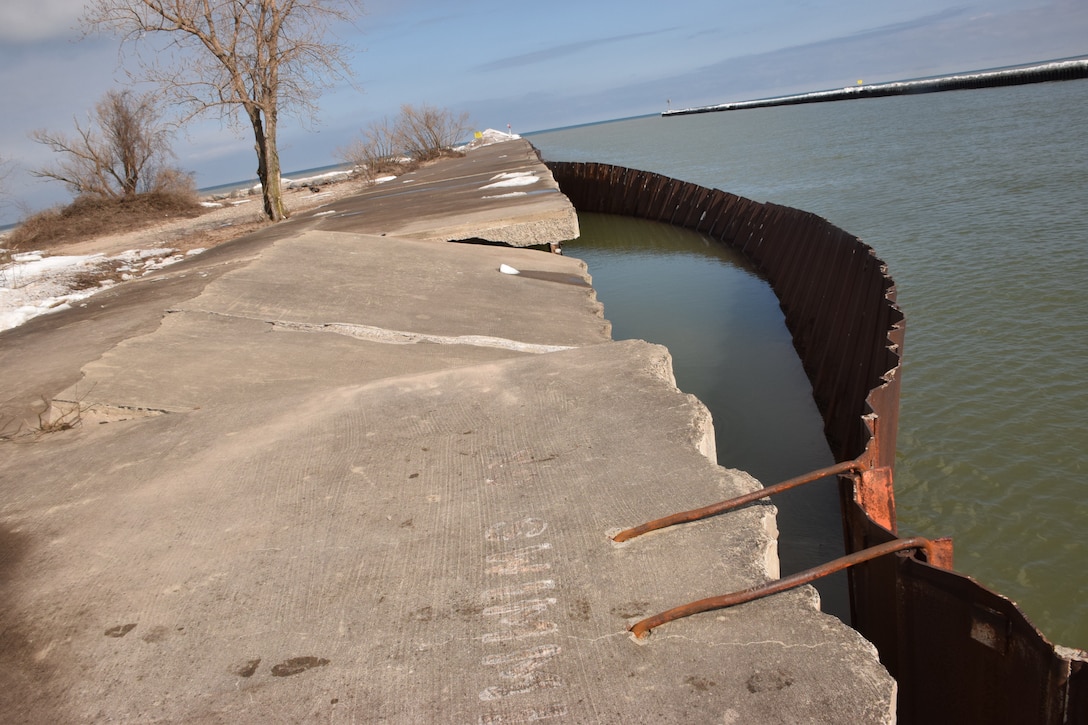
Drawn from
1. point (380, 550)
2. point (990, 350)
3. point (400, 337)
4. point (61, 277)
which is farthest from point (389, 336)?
point (61, 277)

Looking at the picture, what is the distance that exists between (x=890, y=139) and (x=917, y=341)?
3519 cm

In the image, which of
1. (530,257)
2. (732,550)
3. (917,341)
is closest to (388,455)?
(732,550)

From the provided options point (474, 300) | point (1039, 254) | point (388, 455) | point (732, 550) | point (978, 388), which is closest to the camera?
point (732, 550)

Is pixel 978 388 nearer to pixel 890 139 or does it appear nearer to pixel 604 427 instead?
pixel 604 427

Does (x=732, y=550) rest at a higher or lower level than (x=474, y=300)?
lower

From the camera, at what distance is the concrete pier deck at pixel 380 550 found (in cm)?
241

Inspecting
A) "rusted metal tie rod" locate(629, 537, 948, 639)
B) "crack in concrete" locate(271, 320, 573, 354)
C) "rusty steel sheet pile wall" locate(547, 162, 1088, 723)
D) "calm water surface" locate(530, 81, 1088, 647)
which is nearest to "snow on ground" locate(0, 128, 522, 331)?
"crack in concrete" locate(271, 320, 573, 354)

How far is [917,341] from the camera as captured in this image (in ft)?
33.7

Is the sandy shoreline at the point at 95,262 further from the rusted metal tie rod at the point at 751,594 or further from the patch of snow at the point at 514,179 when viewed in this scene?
the rusted metal tie rod at the point at 751,594

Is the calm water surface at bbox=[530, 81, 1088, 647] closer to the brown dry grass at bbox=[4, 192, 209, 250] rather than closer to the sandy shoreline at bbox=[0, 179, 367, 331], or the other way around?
the sandy shoreline at bbox=[0, 179, 367, 331]

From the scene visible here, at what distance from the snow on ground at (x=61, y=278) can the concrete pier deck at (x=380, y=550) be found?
11.4 feet

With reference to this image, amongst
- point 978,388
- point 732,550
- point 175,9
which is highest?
point 175,9

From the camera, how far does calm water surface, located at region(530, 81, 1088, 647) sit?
5855 millimetres

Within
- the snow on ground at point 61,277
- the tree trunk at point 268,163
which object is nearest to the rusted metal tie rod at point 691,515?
the snow on ground at point 61,277
